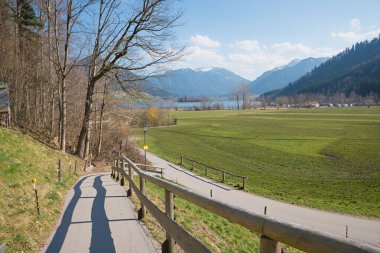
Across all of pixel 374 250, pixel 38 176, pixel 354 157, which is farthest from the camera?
pixel 354 157

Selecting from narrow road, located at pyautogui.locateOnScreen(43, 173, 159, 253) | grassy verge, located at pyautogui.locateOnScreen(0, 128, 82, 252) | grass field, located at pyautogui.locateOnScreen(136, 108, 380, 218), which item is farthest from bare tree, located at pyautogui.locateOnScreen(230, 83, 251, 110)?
narrow road, located at pyautogui.locateOnScreen(43, 173, 159, 253)

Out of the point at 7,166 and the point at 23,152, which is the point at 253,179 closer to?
the point at 23,152

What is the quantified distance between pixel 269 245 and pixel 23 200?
291 inches

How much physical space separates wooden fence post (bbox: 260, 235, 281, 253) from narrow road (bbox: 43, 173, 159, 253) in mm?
3195

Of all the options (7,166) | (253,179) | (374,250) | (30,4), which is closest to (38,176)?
(7,166)

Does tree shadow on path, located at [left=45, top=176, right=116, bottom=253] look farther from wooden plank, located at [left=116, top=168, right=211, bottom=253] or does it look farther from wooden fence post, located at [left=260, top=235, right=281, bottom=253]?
wooden fence post, located at [left=260, top=235, right=281, bottom=253]

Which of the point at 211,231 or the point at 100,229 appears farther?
the point at 211,231

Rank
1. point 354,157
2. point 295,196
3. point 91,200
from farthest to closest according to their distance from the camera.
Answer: point 354,157 → point 295,196 → point 91,200

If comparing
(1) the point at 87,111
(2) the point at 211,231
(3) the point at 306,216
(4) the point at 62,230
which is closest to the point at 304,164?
(3) the point at 306,216

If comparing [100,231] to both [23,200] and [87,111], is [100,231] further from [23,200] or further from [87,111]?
[87,111]

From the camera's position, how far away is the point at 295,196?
23.0 metres

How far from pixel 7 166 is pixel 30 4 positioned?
1842 centimetres

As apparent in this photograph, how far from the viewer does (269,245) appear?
245cm

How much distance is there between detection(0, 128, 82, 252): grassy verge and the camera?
5757mm
